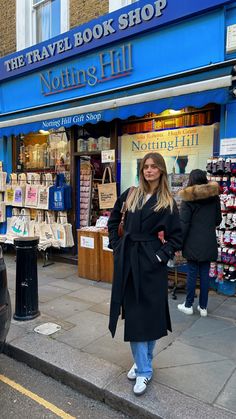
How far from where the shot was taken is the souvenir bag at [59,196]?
740cm

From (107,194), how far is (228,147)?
8.36 ft

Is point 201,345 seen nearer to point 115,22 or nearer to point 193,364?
point 193,364

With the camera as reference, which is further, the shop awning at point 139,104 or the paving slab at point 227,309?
the shop awning at point 139,104

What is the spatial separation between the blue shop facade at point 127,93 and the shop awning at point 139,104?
0.05 ft

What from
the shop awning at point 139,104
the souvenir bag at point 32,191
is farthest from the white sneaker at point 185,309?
the souvenir bag at point 32,191

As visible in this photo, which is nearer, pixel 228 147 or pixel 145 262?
pixel 145 262

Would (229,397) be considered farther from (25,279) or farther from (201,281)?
(25,279)

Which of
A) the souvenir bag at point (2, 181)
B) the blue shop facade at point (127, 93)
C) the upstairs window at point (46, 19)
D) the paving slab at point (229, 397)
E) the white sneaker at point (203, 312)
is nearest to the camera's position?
the paving slab at point (229, 397)

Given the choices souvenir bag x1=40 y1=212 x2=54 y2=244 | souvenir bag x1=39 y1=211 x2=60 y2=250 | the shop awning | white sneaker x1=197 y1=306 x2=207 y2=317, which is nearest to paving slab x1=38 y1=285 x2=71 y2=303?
souvenir bag x1=39 y1=211 x2=60 y2=250

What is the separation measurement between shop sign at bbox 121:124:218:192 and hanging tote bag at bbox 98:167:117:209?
235mm

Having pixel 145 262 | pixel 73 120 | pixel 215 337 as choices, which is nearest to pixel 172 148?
pixel 73 120

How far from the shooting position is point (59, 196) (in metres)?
7.42

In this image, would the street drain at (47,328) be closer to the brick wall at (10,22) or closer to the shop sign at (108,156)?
the shop sign at (108,156)

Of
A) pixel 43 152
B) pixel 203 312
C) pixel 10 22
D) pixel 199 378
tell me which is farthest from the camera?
pixel 10 22
